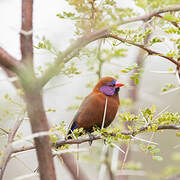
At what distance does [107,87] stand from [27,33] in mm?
2814

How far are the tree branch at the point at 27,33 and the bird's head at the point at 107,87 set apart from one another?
2694 mm

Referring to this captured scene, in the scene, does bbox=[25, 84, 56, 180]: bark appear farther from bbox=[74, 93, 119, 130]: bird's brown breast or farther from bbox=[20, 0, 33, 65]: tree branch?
bbox=[74, 93, 119, 130]: bird's brown breast

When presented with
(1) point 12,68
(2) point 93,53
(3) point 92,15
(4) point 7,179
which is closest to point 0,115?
(2) point 93,53

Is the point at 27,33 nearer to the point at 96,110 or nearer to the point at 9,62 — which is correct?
the point at 9,62

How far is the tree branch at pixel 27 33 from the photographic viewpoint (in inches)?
53.3

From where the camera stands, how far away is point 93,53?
2012mm

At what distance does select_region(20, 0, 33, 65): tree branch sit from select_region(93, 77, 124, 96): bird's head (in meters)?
2.69

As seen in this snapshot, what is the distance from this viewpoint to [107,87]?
415 cm

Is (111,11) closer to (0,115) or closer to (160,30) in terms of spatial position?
(160,30)

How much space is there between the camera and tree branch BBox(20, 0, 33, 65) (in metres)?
1.35

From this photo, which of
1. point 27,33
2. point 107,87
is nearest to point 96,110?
point 107,87

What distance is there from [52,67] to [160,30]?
1058mm

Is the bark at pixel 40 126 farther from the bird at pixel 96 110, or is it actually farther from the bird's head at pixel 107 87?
the bird's head at pixel 107 87

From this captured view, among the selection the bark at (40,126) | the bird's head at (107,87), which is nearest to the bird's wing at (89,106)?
the bird's head at (107,87)
